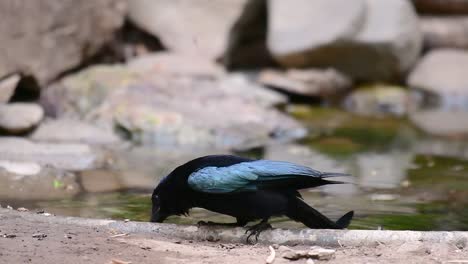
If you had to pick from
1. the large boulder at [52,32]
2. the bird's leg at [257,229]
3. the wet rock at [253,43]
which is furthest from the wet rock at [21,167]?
the wet rock at [253,43]

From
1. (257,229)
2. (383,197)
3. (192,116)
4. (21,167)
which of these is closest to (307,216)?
(257,229)

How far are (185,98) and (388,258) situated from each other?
16.3 feet

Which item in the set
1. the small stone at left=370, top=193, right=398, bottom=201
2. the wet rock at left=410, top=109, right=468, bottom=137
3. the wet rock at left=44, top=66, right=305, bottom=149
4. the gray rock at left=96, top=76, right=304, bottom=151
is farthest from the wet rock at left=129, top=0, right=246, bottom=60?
the small stone at left=370, top=193, right=398, bottom=201

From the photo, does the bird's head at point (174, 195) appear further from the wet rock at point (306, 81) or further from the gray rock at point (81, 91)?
the wet rock at point (306, 81)

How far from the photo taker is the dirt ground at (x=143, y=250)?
10.8ft

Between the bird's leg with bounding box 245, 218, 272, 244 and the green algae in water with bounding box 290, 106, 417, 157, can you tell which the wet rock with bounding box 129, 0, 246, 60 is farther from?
the bird's leg with bounding box 245, 218, 272, 244

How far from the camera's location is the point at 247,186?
3.70 meters

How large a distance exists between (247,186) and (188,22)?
257 inches

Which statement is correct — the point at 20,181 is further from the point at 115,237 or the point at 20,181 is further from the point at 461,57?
the point at 461,57

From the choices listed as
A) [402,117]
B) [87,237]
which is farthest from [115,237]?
[402,117]

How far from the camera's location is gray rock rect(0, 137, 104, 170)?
612 centimetres

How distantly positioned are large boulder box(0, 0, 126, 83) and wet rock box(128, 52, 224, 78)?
0.47m

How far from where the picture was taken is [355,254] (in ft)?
11.6

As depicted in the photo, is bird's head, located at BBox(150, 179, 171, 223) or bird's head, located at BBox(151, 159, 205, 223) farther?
bird's head, located at BBox(150, 179, 171, 223)
